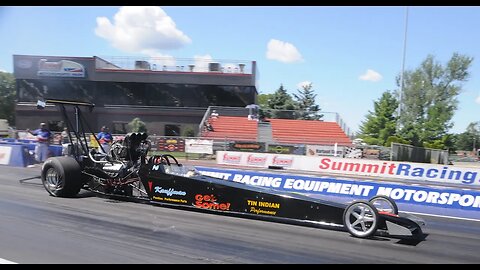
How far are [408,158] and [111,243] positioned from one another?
2824cm

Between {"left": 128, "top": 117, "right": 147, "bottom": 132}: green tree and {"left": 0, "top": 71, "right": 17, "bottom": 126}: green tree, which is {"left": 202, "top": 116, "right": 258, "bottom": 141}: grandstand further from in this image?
{"left": 0, "top": 71, "right": 17, "bottom": 126}: green tree

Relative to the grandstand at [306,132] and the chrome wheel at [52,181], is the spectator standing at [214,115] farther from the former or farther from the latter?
the chrome wheel at [52,181]

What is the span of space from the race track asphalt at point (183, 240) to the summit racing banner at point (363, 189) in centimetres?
134

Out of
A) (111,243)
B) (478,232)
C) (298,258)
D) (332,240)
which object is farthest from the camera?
(478,232)

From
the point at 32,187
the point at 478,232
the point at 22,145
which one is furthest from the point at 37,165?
the point at 478,232

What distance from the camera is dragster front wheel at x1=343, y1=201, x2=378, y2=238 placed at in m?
6.26

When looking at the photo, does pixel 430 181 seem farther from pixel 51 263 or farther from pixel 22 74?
pixel 22 74

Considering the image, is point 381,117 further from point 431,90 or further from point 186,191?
point 186,191

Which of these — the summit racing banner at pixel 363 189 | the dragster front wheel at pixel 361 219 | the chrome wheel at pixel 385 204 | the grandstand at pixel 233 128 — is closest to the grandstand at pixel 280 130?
the grandstand at pixel 233 128

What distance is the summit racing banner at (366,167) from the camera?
18750 mm

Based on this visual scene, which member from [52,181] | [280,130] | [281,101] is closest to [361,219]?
[52,181]

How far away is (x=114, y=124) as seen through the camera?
4078 centimetres

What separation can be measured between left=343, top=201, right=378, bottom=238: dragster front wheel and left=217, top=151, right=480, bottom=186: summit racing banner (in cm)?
1407

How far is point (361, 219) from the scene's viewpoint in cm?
641
